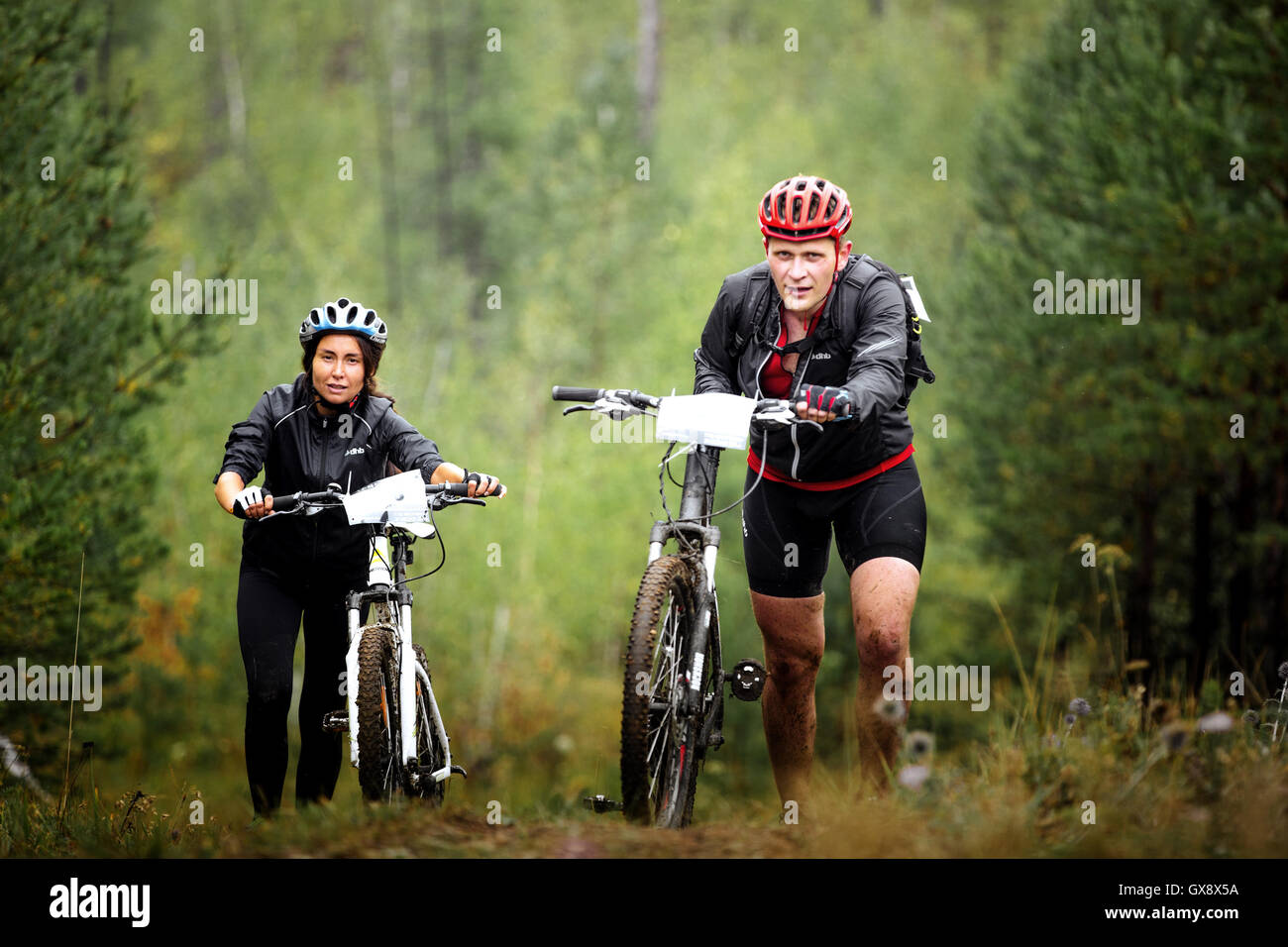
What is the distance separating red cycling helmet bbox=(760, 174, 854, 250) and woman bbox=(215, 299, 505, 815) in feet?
5.15

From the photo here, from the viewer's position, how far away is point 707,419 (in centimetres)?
461

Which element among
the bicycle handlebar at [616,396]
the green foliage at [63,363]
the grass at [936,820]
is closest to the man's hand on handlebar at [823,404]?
the bicycle handlebar at [616,396]

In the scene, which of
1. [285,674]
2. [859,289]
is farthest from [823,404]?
[285,674]

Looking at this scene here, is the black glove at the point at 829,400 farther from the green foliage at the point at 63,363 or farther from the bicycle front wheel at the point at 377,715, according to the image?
the green foliage at the point at 63,363

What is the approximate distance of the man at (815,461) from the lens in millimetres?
4785

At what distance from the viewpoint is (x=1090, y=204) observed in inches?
594

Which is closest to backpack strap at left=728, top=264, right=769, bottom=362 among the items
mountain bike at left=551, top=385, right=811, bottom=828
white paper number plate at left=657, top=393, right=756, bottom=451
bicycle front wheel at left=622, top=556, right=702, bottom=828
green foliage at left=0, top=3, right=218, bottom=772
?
mountain bike at left=551, top=385, right=811, bottom=828

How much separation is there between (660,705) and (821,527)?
122 centimetres

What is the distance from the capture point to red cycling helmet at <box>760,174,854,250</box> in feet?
15.7

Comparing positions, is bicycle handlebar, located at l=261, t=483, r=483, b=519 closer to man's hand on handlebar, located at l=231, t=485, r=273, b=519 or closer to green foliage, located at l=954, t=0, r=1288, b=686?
man's hand on handlebar, located at l=231, t=485, r=273, b=519

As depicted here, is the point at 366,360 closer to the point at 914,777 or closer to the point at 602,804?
the point at 602,804

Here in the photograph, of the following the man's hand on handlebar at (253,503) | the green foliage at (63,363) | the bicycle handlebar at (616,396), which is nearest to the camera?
the man's hand on handlebar at (253,503)
